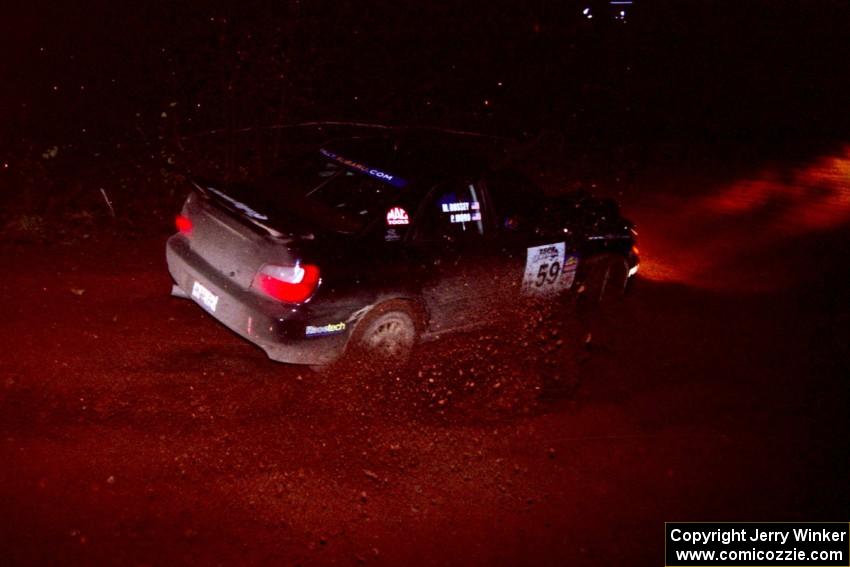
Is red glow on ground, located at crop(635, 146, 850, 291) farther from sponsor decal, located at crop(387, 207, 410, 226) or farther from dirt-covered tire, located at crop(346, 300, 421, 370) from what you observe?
sponsor decal, located at crop(387, 207, 410, 226)

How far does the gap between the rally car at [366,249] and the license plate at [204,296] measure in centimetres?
1

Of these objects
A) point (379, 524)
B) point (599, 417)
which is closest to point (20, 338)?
point (379, 524)

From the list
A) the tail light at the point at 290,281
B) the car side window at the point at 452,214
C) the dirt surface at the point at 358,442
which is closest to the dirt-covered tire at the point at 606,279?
the dirt surface at the point at 358,442

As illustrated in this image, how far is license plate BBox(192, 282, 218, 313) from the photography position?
169 inches

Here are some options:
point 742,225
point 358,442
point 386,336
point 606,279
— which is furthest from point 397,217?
point 742,225

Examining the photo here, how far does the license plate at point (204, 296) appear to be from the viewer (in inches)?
169

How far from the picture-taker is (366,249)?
430cm

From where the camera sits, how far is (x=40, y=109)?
9.92m

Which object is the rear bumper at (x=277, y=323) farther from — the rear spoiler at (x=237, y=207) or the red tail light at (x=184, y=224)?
the rear spoiler at (x=237, y=207)

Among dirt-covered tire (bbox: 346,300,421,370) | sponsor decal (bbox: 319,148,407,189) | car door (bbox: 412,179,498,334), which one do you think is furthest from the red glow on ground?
sponsor decal (bbox: 319,148,407,189)

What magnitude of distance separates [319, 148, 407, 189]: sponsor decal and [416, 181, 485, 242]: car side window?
0.26 metres

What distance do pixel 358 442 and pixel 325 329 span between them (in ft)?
2.53

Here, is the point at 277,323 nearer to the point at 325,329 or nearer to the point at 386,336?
the point at 325,329

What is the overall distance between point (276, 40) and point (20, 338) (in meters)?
5.76
